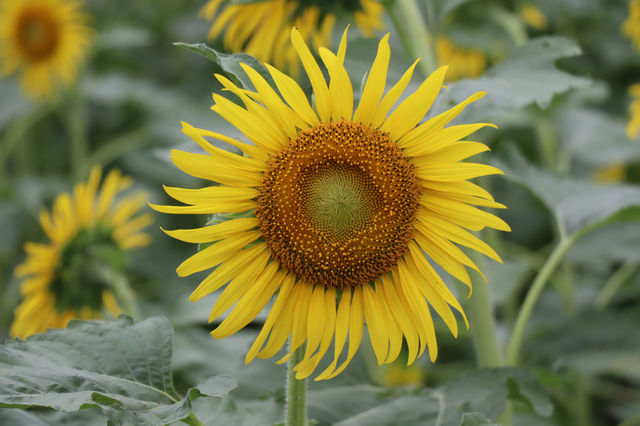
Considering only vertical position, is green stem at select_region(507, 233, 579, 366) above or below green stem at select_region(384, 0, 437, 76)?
below

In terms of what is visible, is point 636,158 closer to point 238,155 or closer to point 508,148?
point 508,148

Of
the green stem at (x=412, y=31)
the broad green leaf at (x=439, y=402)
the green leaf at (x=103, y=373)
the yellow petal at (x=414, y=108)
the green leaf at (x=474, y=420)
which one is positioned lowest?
the broad green leaf at (x=439, y=402)

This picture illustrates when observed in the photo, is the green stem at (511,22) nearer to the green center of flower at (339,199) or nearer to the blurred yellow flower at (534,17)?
the blurred yellow flower at (534,17)

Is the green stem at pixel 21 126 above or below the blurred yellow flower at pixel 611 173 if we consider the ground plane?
above

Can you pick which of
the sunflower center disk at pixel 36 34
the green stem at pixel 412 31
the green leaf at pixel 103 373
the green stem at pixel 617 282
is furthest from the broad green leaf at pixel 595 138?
the sunflower center disk at pixel 36 34

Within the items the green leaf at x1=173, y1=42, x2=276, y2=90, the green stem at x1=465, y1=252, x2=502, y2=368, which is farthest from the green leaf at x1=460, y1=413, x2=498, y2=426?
the green leaf at x1=173, y1=42, x2=276, y2=90

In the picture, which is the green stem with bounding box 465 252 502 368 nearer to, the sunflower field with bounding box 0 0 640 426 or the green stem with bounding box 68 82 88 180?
the sunflower field with bounding box 0 0 640 426

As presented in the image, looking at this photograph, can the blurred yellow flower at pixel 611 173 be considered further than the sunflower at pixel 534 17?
No

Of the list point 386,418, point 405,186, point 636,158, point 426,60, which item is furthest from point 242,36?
point 636,158
